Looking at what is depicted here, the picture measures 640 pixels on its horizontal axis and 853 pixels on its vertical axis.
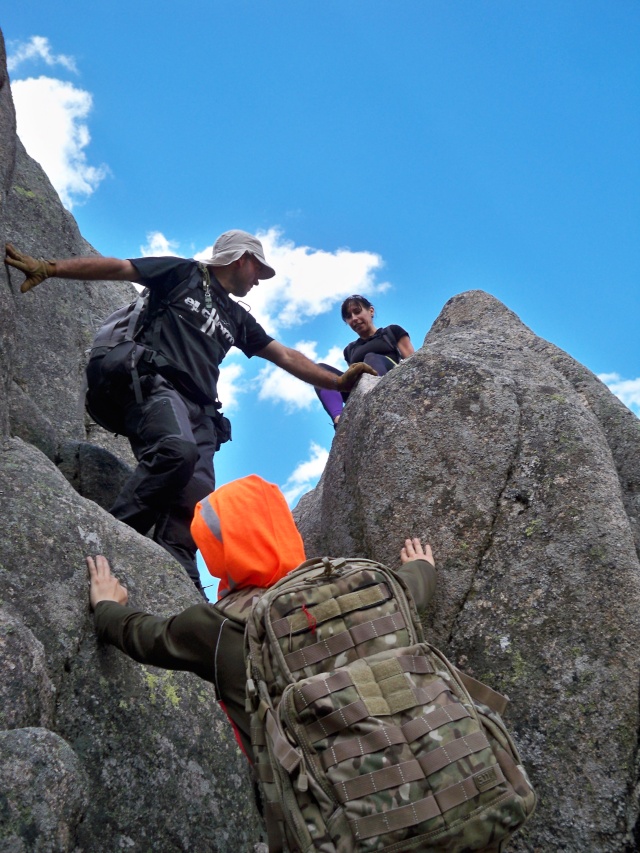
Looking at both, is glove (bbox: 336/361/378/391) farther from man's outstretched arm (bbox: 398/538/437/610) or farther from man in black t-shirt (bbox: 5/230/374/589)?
man's outstretched arm (bbox: 398/538/437/610)

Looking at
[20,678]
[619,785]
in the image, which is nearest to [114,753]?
[20,678]

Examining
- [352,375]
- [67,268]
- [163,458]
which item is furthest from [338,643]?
[352,375]

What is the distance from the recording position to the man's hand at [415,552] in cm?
745

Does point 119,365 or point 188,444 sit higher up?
point 119,365

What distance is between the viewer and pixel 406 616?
199 inches

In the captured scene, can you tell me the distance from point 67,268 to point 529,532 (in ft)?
18.5

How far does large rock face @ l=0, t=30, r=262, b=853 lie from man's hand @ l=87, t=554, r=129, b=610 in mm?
88

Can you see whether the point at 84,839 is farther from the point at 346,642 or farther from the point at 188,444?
the point at 188,444

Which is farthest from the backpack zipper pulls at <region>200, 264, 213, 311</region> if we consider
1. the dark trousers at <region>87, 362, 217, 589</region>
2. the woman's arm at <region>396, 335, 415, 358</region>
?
the woman's arm at <region>396, 335, 415, 358</region>

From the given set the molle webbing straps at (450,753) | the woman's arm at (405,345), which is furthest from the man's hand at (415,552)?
the woman's arm at (405,345)

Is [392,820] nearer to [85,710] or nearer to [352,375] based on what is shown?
[85,710]

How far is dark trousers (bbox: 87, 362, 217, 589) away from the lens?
347 inches

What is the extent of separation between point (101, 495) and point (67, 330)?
4081mm

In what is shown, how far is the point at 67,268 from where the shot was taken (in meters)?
8.91
